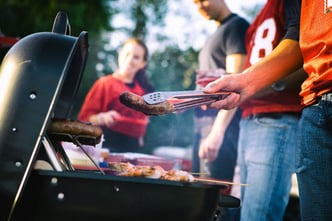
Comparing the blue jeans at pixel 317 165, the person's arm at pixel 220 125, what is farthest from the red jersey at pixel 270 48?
the blue jeans at pixel 317 165

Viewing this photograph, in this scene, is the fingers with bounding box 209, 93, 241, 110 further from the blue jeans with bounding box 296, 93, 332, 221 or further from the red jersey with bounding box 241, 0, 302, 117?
the red jersey with bounding box 241, 0, 302, 117

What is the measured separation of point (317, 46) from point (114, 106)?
10.5ft

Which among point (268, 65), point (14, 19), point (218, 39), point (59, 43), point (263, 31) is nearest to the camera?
point (59, 43)

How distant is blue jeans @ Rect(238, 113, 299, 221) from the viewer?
2.45 metres

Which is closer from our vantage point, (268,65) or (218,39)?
(268,65)

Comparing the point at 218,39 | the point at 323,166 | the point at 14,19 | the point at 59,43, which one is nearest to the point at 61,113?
the point at 59,43

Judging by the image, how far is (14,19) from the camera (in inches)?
573

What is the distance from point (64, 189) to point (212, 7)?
2.49 m

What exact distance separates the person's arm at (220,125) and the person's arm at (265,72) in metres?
1.09

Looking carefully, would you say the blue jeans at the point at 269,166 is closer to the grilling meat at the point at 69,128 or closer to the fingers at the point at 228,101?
the fingers at the point at 228,101

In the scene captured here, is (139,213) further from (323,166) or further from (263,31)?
(263,31)

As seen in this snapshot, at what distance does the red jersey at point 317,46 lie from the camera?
1.64m

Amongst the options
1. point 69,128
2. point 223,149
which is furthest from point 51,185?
point 223,149

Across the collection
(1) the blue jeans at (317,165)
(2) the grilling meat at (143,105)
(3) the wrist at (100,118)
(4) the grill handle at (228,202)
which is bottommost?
(4) the grill handle at (228,202)
